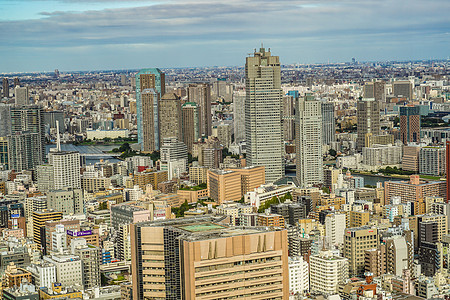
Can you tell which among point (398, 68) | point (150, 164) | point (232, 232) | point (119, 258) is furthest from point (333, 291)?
point (398, 68)

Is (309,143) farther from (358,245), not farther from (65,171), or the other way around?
(358,245)

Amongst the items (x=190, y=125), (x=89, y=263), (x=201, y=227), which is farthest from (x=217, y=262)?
(x=190, y=125)

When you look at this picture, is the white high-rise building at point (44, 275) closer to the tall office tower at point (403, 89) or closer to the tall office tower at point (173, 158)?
the tall office tower at point (173, 158)

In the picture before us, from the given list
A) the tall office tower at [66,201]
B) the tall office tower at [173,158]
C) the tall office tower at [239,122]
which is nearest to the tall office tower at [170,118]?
the tall office tower at [173,158]

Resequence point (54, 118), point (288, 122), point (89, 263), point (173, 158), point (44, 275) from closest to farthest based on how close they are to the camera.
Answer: point (44, 275) < point (89, 263) < point (173, 158) < point (288, 122) < point (54, 118)

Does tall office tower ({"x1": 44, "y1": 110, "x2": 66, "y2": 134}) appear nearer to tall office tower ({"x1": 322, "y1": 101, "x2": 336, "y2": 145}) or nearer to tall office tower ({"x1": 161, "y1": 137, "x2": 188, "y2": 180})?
tall office tower ({"x1": 161, "y1": 137, "x2": 188, "y2": 180})
